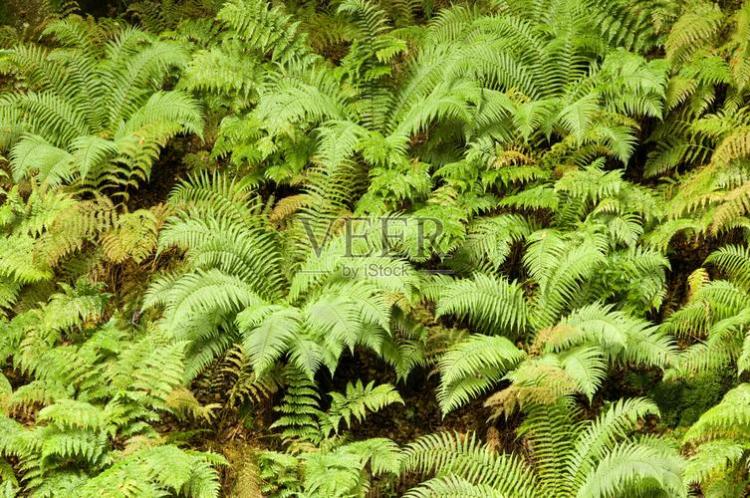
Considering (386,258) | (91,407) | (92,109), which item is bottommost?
(91,407)

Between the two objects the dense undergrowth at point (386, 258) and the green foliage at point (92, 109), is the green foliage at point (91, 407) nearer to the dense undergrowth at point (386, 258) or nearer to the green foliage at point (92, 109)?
the dense undergrowth at point (386, 258)

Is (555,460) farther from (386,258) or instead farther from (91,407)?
(91,407)

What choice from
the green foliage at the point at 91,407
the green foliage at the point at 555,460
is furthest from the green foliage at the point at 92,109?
the green foliage at the point at 555,460

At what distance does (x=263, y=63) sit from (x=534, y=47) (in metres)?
2.67

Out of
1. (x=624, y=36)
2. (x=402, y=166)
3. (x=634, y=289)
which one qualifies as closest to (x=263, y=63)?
(x=402, y=166)

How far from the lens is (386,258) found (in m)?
5.95

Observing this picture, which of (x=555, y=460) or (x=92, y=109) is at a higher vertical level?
(x=92, y=109)

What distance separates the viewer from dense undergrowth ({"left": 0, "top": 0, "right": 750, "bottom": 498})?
527cm

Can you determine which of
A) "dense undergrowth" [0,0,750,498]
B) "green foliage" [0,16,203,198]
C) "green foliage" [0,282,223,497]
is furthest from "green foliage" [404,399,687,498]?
"green foliage" [0,16,203,198]

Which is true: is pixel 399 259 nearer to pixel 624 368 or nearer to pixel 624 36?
pixel 624 368

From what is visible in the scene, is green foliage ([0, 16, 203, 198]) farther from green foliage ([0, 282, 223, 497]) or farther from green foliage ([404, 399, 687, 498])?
green foliage ([404, 399, 687, 498])

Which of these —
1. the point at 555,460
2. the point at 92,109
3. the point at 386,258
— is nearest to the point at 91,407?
the point at 386,258

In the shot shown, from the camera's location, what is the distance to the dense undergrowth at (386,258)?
5.27m

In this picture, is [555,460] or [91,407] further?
[91,407]
